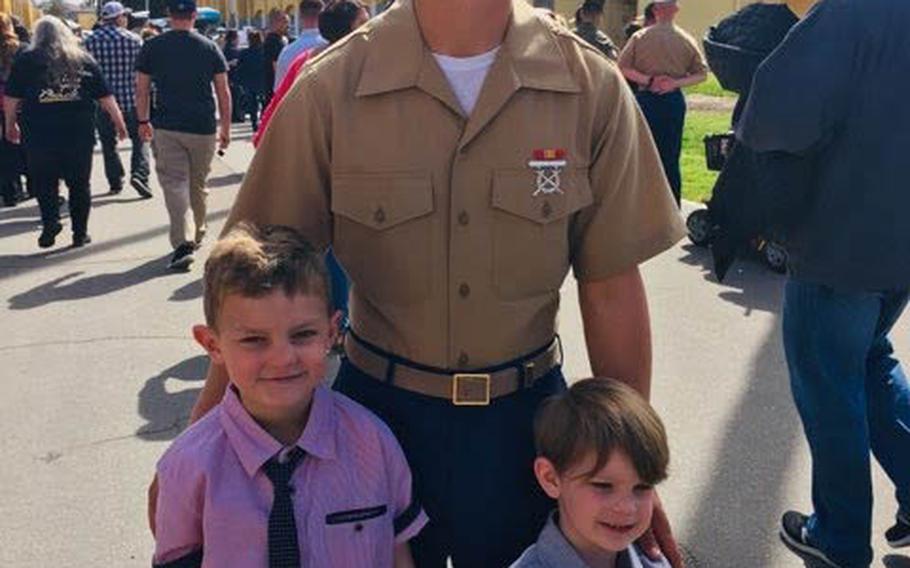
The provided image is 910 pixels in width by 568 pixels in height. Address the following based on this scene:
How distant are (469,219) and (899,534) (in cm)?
229

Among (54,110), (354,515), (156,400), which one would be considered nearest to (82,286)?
(54,110)

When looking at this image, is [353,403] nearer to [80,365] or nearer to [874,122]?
[874,122]

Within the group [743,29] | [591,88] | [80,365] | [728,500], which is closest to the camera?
[591,88]

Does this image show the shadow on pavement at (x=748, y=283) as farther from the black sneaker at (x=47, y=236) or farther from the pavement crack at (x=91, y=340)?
the black sneaker at (x=47, y=236)

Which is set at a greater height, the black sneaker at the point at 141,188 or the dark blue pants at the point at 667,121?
the dark blue pants at the point at 667,121

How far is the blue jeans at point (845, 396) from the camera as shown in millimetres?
2822

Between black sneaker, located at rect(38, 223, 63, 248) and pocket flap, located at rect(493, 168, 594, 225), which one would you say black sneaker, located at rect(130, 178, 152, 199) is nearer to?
black sneaker, located at rect(38, 223, 63, 248)

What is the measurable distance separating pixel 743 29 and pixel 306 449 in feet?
6.59

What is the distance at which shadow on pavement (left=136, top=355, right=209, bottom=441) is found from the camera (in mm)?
4367

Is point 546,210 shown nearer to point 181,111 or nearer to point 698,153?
point 181,111

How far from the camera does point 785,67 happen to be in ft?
8.55

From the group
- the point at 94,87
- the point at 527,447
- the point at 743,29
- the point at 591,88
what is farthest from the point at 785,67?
A: the point at 94,87

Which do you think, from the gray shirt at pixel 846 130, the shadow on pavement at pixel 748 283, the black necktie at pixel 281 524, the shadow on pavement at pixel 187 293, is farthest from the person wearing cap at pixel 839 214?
the shadow on pavement at pixel 187 293

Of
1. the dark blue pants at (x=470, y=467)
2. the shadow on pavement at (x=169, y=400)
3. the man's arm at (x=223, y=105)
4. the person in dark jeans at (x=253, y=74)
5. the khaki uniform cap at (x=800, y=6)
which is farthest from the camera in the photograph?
the person in dark jeans at (x=253, y=74)
